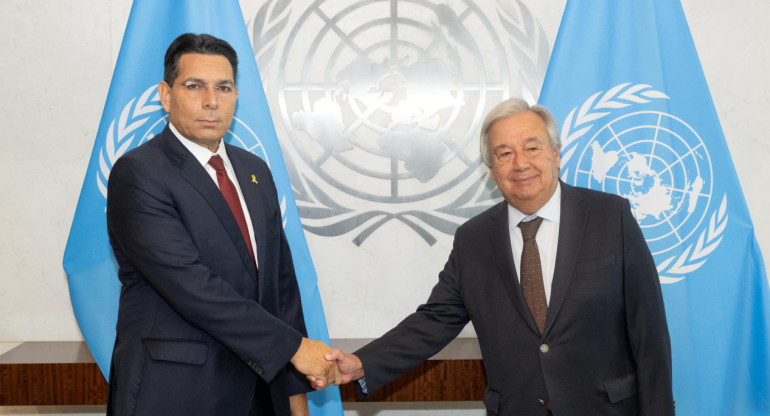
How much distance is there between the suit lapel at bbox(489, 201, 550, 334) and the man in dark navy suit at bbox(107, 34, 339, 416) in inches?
26.1

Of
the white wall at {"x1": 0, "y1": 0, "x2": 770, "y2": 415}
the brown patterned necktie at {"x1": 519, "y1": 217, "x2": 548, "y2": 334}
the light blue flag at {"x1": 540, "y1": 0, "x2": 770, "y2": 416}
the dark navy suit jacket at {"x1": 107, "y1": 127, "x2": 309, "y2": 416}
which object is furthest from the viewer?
the white wall at {"x1": 0, "y1": 0, "x2": 770, "y2": 415}

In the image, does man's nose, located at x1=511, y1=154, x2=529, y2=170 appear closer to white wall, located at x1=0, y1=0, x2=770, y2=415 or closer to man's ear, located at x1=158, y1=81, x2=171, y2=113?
man's ear, located at x1=158, y1=81, x2=171, y2=113

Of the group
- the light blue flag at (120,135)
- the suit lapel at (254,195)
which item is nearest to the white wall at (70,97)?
the light blue flag at (120,135)

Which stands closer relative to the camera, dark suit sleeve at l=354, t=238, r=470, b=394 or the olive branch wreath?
dark suit sleeve at l=354, t=238, r=470, b=394

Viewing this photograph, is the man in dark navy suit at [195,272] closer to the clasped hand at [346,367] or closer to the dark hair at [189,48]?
the dark hair at [189,48]

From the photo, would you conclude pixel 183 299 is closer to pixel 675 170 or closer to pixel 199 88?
pixel 199 88

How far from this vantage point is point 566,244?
194 cm

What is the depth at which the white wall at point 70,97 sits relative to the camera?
3195 millimetres

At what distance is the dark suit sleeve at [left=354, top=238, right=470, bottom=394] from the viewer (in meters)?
2.24

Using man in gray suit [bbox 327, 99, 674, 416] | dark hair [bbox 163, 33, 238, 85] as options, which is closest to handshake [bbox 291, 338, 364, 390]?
man in gray suit [bbox 327, 99, 674, 416]

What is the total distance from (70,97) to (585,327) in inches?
105

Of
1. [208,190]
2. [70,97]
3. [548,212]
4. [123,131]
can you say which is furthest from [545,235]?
[70,97]

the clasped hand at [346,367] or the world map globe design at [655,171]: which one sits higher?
the world map globe design at [655,171]

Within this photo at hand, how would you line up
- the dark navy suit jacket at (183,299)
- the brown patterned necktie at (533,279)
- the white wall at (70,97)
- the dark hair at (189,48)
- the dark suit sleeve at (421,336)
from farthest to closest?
1. the white wall at (70,97)
2. the dark suit sleeve at (421,336)
3. the dark hair at (189,48)
4. the brown patterned necktie at (533,279)
5. the dark navy suit jacket at (183,299)
